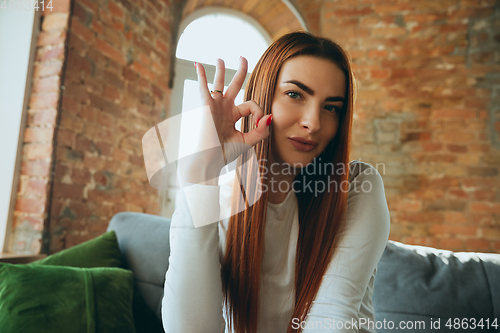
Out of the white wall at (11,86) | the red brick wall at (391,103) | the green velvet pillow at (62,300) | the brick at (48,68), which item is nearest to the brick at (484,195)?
the red brick wall at (391,103)

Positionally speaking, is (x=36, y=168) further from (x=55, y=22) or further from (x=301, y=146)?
(x=301, y=146)

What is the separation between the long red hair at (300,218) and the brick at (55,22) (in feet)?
4.04

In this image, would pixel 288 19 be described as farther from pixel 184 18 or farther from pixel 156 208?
pixel 156 208

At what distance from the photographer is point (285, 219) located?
1144 mm

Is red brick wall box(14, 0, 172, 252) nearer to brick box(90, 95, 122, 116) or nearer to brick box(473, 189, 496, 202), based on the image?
brick box(90, 95, 122, 116)

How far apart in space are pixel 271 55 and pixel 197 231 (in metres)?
0.59

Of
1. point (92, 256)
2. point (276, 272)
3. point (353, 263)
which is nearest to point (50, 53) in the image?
point (92, 256)


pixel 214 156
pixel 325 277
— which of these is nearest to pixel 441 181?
pixel 325 277

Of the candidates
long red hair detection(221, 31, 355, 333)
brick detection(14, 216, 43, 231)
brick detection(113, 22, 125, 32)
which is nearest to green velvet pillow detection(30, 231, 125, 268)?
brick detection(14, 216, 43, 231)

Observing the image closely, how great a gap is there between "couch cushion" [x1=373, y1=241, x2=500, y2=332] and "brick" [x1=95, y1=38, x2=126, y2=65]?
5.98 ft

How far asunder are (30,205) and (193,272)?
1.26 metres

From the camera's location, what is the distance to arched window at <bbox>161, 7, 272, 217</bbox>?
2.75m

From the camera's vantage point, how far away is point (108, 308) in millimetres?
1251

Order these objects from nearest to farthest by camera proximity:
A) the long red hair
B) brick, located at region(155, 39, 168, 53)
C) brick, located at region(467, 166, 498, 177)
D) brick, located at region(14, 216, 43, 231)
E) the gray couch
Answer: the long red hair < the gray couch < brick, located at region(14, 216, 43, 231) < brick, located at region(155, 39, 168, 53) < brick, located at region(467, 166, 498, 177)
